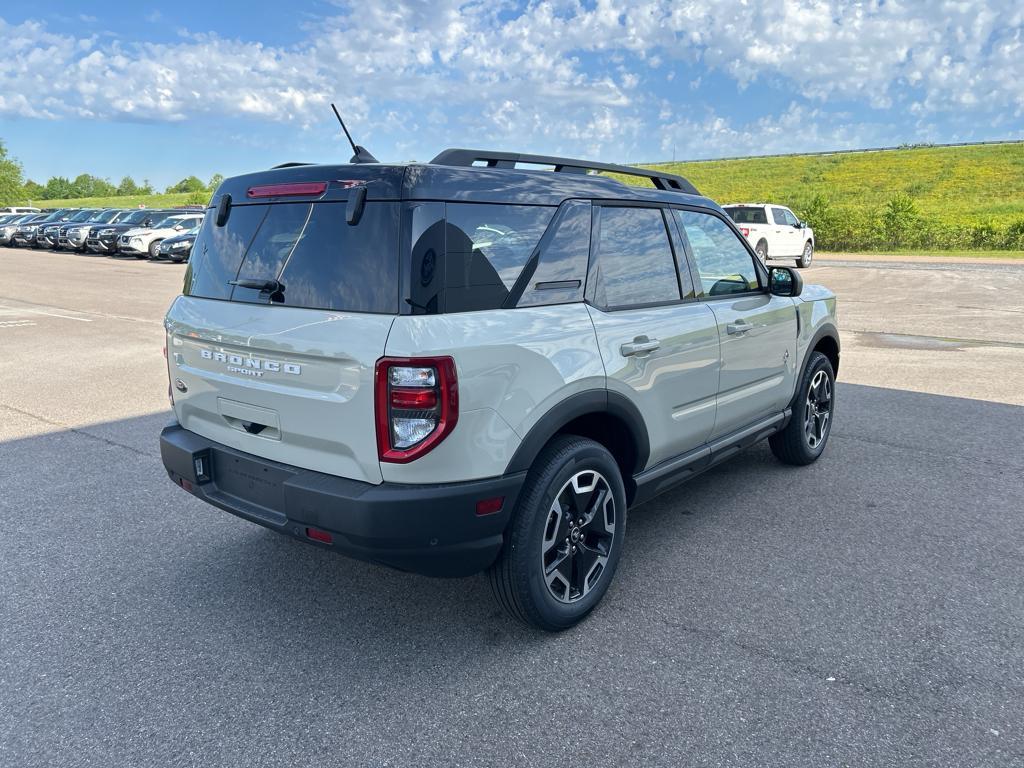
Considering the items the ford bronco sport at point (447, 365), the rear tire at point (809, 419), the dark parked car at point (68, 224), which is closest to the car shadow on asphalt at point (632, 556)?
the rear tire at point (809, 419)

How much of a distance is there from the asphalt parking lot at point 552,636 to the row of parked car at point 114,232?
72.1 feet

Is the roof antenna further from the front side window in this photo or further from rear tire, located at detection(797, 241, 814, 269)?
rear tire, located at detection(797, 241, 814, 269)

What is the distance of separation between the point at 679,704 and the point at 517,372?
1.30 metres

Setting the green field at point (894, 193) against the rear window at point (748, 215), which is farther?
the green field at point (894, 193)

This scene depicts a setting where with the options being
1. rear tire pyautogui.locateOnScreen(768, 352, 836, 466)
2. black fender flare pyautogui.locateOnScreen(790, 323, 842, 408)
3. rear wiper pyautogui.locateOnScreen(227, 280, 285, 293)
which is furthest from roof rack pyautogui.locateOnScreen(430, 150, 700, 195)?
rear tire pyautogui.locateOnScreen(768, 352, 836, 466)

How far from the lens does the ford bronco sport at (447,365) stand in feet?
8.77

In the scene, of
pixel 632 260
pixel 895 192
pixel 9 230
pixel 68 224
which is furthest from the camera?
pixel 895 192

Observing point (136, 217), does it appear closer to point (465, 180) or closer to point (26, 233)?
point (26, 233)

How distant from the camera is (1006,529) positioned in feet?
13.8

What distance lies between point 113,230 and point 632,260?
31654mm

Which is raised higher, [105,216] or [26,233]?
[105,216]

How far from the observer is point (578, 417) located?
3191 millimetres

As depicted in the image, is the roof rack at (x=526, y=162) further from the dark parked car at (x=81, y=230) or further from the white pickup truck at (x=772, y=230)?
the dark parked car at (x=81, y=230)

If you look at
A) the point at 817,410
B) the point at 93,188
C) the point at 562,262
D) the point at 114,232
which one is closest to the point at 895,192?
the point at 114,232
